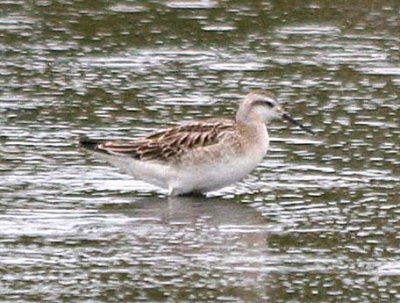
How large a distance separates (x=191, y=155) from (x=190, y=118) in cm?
208

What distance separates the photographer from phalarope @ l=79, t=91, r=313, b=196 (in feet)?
49.1

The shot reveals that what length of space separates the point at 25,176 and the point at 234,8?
7.05m

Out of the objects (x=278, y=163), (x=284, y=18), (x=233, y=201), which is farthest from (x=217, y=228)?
(x=284, y=18)

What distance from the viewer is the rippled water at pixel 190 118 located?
40.9ft

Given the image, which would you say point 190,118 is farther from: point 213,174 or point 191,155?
point 213,174

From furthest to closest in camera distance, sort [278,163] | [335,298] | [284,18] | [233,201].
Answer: [284,18]
[278,163]
[233,201]
[335,298]

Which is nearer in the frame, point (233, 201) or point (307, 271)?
point (307, 271)

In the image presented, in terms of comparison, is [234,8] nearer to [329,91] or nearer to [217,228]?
[329,91]

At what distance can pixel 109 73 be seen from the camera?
18.8 metres

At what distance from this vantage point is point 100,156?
49.7 feet

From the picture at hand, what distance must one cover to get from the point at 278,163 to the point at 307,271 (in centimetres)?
338

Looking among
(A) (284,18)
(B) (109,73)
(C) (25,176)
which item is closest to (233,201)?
(C) (25,176)

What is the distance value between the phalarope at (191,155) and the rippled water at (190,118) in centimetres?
18

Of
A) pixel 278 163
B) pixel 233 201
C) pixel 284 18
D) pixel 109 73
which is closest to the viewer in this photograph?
pixel 233 201
